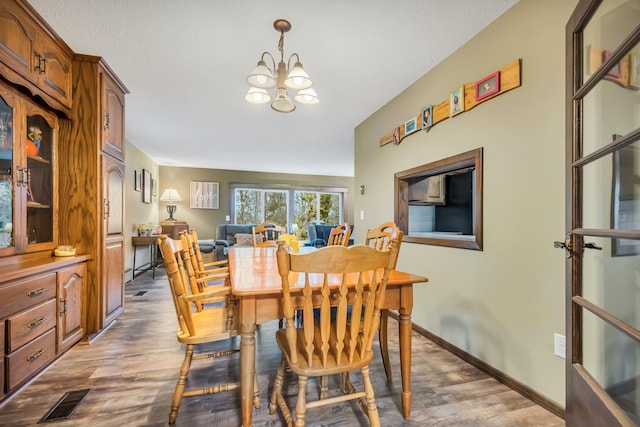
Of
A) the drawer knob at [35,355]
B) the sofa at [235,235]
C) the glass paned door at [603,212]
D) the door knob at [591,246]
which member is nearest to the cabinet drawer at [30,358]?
the drawer knob at [35,355]

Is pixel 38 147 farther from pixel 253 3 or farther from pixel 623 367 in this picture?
pixel 623 367

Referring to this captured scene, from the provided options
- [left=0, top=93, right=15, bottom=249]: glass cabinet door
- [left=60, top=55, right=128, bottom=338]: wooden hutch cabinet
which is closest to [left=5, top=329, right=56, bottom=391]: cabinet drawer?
[left=60, top=55, right=128, bottom=338]: wooden hutch cabinet

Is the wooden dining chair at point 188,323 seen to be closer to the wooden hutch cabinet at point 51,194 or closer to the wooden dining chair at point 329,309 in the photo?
the wooden dining chair at point 329,309

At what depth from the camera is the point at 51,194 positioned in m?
2.25

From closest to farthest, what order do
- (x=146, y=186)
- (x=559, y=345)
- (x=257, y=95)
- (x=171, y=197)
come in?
(x=559, y=345) → (x=257, y=95) → (x=146, y=186) → (x=171, y=197)

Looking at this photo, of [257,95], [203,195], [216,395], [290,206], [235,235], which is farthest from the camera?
[290,206]

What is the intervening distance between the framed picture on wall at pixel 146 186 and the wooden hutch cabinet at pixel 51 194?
3.01 meters

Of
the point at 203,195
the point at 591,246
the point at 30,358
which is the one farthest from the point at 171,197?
the point at 591,246

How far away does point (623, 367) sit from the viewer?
1.05 meters

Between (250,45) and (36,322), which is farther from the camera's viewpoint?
(250,45)

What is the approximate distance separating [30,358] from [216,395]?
113 centimetres

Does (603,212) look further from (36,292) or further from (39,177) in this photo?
(39,177)

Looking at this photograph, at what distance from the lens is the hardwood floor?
1456 mm

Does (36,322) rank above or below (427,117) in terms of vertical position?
below
